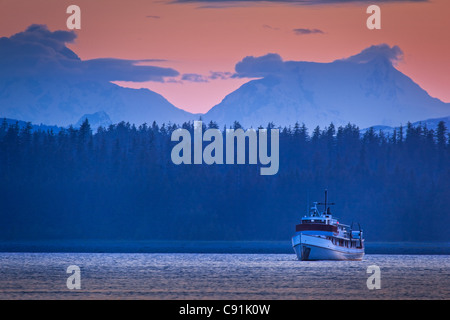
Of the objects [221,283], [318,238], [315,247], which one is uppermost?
[318,238]

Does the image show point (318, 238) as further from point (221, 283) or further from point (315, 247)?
point (221, 283)

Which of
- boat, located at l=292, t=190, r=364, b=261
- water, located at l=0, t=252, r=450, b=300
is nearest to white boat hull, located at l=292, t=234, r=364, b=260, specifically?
boat, located at l=292, t=190, r=364, b=261

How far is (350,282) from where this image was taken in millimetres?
83812

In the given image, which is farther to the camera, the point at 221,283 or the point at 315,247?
the point at 315,247

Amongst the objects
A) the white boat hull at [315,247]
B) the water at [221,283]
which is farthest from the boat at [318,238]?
the water at [221,283]

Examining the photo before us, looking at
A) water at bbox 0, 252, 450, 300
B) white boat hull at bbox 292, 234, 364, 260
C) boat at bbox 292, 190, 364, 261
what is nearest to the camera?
water at bbox 0, 252, 450, 300

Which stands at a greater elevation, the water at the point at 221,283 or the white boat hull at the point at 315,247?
the white boat hull at the point at 315,247

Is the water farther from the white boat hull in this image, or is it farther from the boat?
the boat

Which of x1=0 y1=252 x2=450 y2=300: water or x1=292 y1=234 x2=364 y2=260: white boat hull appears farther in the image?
x1=292 y1=234 x2=364 y2=260: white boat hull

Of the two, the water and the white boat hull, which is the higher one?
the white boat hull

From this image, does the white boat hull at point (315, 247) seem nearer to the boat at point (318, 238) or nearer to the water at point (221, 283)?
the boat at point (318, 238)

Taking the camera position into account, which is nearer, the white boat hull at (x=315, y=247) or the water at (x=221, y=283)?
A: the water at (x=221, y=283)

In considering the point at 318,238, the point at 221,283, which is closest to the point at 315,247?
the point at 318,238

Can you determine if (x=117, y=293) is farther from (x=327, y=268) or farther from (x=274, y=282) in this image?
(x=327, y=268)
